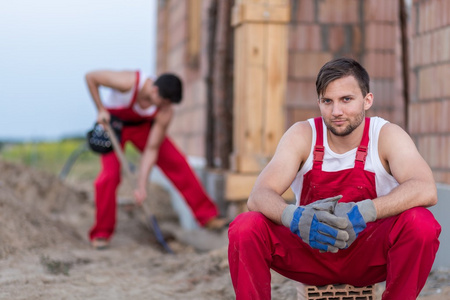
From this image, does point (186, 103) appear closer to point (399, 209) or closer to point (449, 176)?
point (449, 176)

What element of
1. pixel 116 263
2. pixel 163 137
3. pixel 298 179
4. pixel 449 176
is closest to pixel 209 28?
pixel 163 137

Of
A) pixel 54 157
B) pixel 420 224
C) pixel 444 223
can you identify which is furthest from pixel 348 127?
pixel 54 157

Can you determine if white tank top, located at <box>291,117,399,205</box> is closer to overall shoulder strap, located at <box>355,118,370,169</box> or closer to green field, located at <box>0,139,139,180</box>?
overall shoulder strap, located at <box>355,118,370,169</box>

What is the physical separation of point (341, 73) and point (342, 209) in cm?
60

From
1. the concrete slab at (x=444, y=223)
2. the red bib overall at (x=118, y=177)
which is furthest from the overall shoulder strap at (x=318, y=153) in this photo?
the red bib overall at (x=118, y=177)

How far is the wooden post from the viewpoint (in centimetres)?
507

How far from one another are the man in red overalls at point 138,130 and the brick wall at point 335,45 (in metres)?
1.37

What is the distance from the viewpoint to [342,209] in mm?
2326

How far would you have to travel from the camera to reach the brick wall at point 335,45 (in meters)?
6.21

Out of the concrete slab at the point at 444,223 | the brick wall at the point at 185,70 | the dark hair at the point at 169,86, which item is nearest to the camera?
the concrete slab at the point at 444,223

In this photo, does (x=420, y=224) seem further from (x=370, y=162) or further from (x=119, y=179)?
(x=119, y=179)

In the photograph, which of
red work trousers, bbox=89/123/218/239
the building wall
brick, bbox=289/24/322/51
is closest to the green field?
the building wall

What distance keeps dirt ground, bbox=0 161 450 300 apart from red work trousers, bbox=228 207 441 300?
75 centimetres

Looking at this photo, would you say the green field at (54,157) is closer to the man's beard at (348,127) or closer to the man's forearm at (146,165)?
→ the man's forearm at (146,165)
